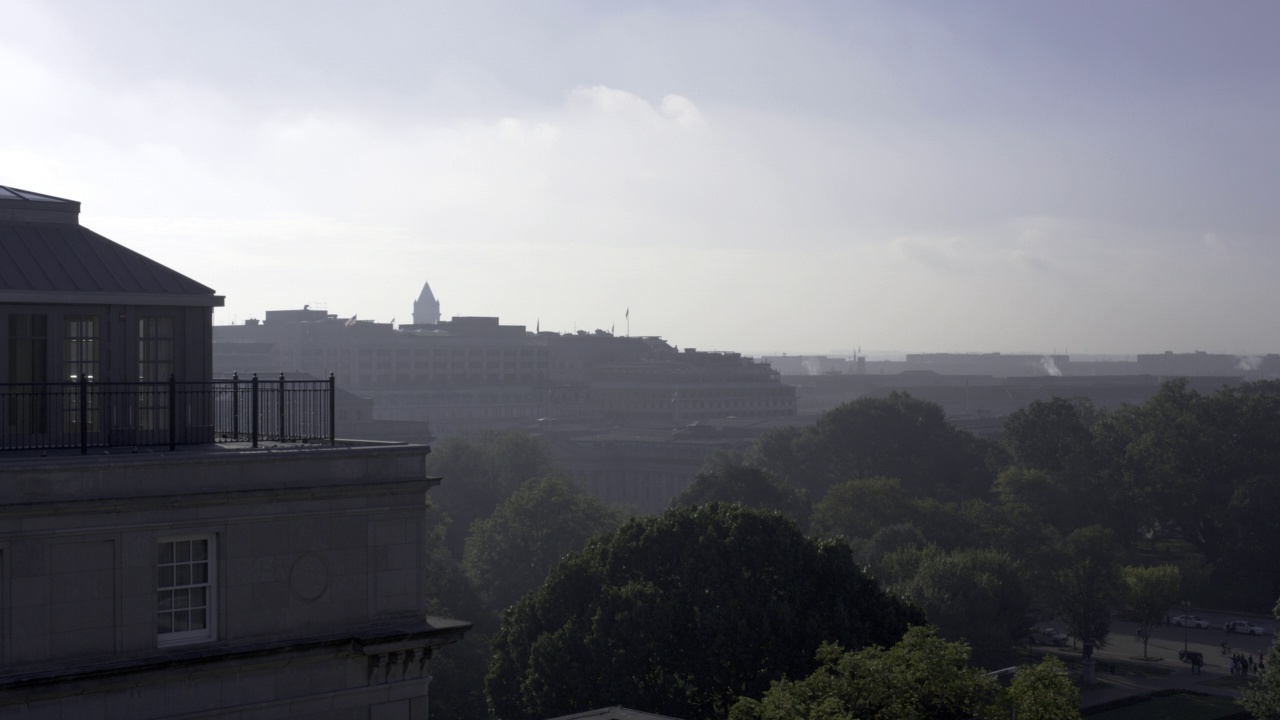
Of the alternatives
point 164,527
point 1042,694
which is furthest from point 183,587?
point 1042,694

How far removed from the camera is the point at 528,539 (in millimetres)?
102500

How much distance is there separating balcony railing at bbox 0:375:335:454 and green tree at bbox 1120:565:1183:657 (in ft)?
250

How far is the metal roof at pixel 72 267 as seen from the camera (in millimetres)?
23500

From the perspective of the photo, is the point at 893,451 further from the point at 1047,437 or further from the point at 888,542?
the point at 888,542

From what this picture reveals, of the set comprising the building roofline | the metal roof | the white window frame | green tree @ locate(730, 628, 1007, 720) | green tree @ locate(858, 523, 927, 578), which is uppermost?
the metal roof

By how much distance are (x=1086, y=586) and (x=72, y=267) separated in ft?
251

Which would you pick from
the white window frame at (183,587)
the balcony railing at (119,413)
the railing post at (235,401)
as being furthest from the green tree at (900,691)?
the white window frame at (183,587)

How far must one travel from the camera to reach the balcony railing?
2319 cm

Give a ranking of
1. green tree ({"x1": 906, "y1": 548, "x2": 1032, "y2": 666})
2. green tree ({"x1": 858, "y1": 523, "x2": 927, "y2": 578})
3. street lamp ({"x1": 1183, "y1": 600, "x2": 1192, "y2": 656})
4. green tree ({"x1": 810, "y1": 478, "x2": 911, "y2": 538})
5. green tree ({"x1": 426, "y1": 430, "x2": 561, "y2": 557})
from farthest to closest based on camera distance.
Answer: green tree ({"x1": 426, "y1": 430, "x2": 561, "y2": 557})
green tree ({"x1": 810, "y1": 478, "x2": 911, "y2": 538})
green tree ({"x1": 858, "y1": 523, "x2": 927, "y2": 578})
street lamp ({"x1": 1183, "y1": 600, "x2": 1192, "y2": 656})
green tree ({"x1": 906, "y1": 548, "x2": 1032, "y2": 666})

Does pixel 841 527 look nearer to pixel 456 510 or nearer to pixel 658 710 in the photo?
pixel 456 510

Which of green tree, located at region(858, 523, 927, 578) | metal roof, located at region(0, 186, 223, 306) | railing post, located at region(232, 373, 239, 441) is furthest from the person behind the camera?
green tree, located at region(858, 523, 927, 578)

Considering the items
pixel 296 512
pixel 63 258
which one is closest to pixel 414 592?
pixel 296 512

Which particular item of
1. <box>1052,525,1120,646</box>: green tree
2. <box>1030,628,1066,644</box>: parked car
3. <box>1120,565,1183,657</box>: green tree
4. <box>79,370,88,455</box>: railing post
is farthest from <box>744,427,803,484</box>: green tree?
<box>79,370,88,455</box>: railing post

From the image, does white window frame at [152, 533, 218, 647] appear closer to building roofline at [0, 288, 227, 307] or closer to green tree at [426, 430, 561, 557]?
building roofline at [0, 288, 227, 307]
